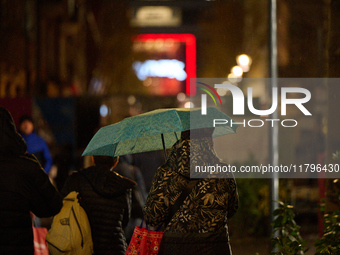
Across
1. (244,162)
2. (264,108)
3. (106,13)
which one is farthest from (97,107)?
(264,108)

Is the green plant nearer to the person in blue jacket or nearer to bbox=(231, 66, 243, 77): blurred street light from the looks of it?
bbox=(231, 66, 243, 77): blurred street light

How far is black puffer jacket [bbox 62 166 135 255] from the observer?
4246 mm

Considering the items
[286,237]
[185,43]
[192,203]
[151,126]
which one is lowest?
[286,237]

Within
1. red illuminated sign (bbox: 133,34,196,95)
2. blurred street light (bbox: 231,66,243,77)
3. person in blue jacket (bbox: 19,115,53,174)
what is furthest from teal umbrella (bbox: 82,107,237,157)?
red illuminated sign (bbox: 133,34,196,95)

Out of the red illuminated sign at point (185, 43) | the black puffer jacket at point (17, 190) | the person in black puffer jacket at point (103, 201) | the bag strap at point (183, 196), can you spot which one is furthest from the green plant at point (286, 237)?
the red illuminated sign at point (185, 43)

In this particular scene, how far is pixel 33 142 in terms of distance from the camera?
24.5 ft

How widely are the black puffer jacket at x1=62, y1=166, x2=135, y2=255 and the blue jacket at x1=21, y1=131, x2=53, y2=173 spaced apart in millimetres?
3362

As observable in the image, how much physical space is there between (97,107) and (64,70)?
952 mm

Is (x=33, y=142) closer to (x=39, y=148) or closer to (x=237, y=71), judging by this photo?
(x=39, y=148)

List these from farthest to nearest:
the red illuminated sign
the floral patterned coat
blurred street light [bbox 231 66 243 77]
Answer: the red illuminated sign → blurred street light [bbox 231 66 243 77] → the floral patterned coat

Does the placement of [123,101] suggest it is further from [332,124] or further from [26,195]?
[26,195]

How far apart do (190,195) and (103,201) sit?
118 centimetres

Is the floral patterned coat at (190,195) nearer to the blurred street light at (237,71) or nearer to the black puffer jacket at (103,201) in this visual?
the black puffer jacket at (103,201)

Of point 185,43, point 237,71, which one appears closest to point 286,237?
→ point 237,71
